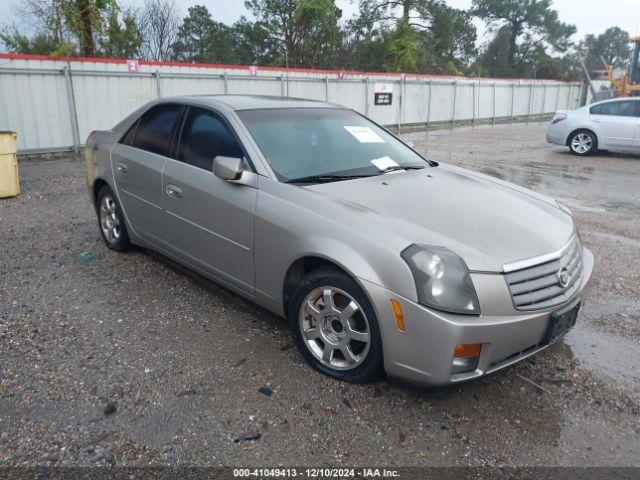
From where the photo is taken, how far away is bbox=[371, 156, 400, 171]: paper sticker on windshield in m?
4.01

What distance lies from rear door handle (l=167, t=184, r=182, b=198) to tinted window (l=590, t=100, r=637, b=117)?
12.1 metres

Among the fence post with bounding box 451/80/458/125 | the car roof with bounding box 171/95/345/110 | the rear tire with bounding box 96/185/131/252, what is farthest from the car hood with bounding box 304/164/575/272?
the fence post with bounding box 451/80/458/125

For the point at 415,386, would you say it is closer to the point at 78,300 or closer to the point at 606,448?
the point at 606,448

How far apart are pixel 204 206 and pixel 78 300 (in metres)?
1.35

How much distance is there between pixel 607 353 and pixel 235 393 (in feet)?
7.88

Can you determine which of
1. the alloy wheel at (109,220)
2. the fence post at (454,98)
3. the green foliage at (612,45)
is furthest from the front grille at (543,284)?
the green foliage at (612,45)

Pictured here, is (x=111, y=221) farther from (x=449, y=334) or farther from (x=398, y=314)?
(x=449, y=334)

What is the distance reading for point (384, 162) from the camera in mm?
4082

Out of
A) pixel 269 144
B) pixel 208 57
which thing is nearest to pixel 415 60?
pixel 208 57

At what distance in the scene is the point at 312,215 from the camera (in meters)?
3.20

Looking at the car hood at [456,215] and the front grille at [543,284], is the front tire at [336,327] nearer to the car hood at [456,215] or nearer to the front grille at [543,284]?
the car hood at [456,215]

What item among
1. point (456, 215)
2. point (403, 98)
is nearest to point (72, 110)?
point (456, 215)

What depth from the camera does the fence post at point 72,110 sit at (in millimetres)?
12680

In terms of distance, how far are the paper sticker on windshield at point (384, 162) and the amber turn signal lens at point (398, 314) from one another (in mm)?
1470
